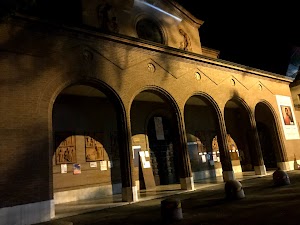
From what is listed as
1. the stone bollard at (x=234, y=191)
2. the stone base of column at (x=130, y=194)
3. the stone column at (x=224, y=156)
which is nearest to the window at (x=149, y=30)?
the stone column at (x=224, y=156)

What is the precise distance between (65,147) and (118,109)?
360 cm

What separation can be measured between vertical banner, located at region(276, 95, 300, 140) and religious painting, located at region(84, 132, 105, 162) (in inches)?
542

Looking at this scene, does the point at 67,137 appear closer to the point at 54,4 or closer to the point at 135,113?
the point at 135,113

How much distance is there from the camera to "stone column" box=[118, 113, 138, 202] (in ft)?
35.1

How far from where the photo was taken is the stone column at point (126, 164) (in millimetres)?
10711

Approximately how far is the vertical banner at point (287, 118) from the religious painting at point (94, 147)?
13.8 meters

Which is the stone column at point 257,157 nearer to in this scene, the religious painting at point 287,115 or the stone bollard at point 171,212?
the religious painting at point 287,115

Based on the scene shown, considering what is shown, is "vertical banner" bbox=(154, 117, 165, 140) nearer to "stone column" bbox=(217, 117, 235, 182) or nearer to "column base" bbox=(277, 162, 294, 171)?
"stone column" bbox=(217, 117, 235, 182)

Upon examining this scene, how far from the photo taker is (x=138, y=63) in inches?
500

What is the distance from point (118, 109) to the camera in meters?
11.6

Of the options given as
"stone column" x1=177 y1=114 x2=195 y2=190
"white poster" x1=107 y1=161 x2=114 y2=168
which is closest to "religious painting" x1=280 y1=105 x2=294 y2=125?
"stone column" x1=177 y1=114 x2=195 y2=190

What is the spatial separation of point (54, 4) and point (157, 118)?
9.17 m

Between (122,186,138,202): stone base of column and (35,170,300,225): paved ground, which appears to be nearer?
(35,170,300,225): paved ground

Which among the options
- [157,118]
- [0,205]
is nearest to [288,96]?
[157,118]
